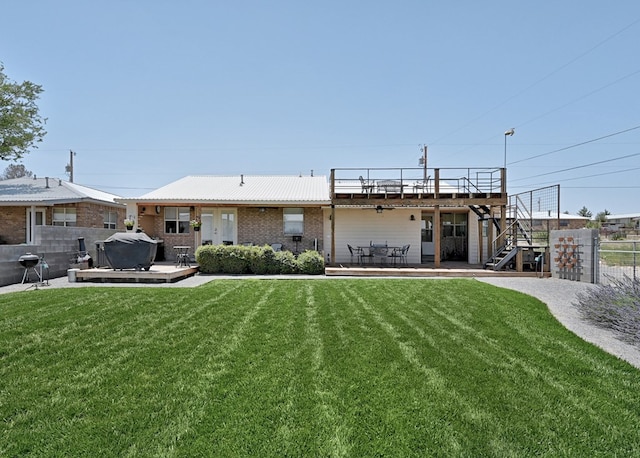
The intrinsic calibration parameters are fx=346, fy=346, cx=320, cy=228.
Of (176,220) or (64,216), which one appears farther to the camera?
(64,216)

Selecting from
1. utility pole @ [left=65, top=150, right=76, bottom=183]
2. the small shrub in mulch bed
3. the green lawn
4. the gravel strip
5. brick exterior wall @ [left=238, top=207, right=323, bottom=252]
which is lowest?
the gravel strip

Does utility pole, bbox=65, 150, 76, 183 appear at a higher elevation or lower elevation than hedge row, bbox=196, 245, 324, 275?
higher

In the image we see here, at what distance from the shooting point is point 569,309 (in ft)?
23.7

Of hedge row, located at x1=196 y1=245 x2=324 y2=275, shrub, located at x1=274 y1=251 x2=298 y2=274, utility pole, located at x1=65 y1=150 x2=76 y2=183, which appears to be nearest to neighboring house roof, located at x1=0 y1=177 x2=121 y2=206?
hedge row, located at x1=196 y1=245 x2=324 y2=275

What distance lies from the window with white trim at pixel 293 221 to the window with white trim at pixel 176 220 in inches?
176

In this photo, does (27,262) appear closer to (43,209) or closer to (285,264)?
(285,264)

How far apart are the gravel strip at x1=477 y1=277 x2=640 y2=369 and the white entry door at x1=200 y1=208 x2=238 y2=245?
1058cm

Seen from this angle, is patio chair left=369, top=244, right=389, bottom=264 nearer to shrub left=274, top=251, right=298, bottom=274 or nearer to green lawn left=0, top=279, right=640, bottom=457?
shrub left=274, top=251, right=298, bottom=274

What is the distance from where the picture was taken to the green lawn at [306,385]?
8.52 ft

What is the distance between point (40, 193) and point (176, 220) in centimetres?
816

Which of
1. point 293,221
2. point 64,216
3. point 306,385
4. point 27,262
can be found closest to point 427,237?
point 293,221

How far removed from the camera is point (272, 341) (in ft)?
16.1

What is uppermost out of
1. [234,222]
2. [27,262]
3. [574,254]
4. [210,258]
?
[234,222]

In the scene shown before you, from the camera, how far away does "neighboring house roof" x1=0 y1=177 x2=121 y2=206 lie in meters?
16.2
